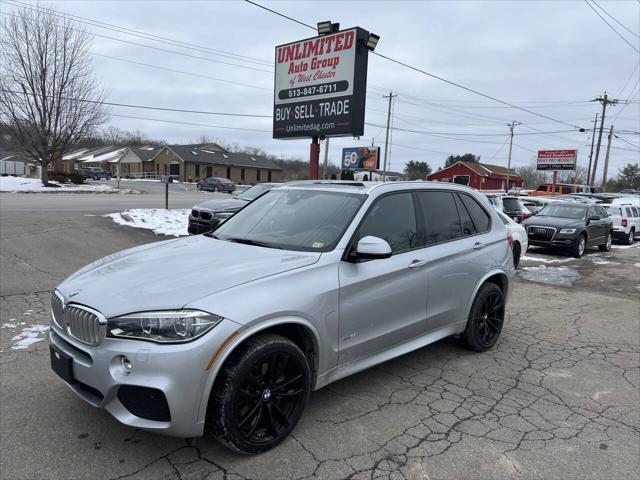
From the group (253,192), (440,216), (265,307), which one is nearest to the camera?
(265,307)

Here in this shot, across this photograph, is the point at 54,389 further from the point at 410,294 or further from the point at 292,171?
the point at 292,171

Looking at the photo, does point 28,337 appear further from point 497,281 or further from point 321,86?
point 321,86

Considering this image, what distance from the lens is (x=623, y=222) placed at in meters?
18.9

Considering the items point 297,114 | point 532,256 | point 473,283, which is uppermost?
point 297,114

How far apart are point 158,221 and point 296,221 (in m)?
11.5

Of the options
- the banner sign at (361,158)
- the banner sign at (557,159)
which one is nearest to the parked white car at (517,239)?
the banner sign at (361,158)

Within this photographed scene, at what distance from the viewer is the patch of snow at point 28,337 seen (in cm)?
457

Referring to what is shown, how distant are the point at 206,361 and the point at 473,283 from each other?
299 cm

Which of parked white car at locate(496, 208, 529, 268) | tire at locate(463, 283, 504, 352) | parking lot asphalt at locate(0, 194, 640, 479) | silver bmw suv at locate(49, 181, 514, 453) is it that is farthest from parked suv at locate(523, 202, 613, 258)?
silver bmw suv at locate(49, 181, 514, 453)

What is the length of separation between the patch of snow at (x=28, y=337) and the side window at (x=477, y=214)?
4.61 m

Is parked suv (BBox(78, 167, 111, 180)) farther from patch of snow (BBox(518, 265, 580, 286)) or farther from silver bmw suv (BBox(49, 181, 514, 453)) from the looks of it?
silver bmw suv (BBox(49, 181, 514, 453))

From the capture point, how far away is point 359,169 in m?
58.3

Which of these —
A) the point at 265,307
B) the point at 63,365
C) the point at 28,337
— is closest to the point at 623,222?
the point at 265,307

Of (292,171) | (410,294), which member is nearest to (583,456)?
(410,294)
